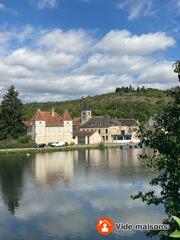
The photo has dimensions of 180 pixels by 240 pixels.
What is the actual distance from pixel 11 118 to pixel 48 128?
13.3 metres

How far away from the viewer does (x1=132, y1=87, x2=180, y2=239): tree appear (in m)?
11.8

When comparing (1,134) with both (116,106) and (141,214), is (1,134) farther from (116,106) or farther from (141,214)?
(116,106)

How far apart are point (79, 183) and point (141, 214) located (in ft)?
44.0

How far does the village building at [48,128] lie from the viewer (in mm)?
88537

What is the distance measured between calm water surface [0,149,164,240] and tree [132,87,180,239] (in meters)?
7.08

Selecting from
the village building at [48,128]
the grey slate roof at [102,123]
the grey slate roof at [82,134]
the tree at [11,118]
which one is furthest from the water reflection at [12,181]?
the grey slate roof at [102,123]

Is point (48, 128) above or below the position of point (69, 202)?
above

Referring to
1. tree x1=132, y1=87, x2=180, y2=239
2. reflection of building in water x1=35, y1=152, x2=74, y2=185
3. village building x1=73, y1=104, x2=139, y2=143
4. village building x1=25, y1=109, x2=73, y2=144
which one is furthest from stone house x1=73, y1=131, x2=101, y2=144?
tree x1=132, y1=87, x2=180, y2=239

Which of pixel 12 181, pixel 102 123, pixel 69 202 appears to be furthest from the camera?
pixel 102 123

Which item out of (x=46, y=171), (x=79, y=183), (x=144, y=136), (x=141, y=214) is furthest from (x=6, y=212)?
(x=46, y=171)

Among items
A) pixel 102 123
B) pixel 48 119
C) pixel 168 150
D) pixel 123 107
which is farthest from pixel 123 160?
pixel 123 107

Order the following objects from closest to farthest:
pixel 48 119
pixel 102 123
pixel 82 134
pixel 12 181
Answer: pixel 12 181 < pixel 48 119 < pixel 82 134 < pixel 102 123

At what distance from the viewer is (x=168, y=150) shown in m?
12.6

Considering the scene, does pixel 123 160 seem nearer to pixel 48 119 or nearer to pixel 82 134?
pixel 48 119
